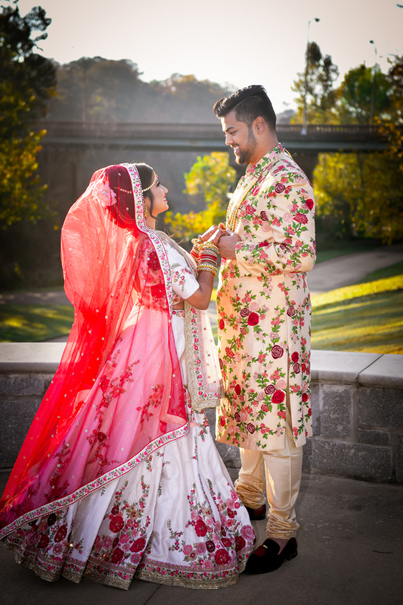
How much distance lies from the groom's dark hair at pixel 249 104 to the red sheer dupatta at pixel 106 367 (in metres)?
0.57

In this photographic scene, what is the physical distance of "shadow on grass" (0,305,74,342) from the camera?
405 inches

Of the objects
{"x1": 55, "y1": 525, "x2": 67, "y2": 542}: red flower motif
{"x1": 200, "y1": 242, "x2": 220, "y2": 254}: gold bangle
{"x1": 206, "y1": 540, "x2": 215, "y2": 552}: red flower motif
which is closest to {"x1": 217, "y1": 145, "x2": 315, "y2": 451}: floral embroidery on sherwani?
{"x1": 200, "y1": 242, "x2": 220, "y2": 254}: gold bangle

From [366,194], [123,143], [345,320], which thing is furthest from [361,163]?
[345,320]

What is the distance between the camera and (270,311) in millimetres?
2455

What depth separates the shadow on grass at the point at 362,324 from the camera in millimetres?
6809

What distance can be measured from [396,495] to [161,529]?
4.83 ft

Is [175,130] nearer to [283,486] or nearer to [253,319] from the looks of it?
[253,319]

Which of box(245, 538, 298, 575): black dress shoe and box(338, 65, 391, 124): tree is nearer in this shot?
box(245, 538, 298, 575): black dress shoe

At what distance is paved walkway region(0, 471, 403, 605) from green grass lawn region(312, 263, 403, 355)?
3539 millimetres

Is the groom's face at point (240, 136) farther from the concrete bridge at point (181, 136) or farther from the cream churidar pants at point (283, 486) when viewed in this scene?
the concrete bridge at point (181, 136)

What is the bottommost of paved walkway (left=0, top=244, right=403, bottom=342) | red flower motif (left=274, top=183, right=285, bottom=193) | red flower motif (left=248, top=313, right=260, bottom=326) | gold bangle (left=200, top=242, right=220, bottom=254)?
paved walkway (left=0, top=244, right=403, bottom=342)

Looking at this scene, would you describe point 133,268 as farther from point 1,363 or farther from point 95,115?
point 95,115

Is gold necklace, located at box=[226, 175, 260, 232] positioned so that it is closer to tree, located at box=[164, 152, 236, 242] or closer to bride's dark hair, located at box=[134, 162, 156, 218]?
bride's dark hair, located at box=[134, 162, 156, 218]

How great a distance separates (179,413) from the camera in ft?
7.68
